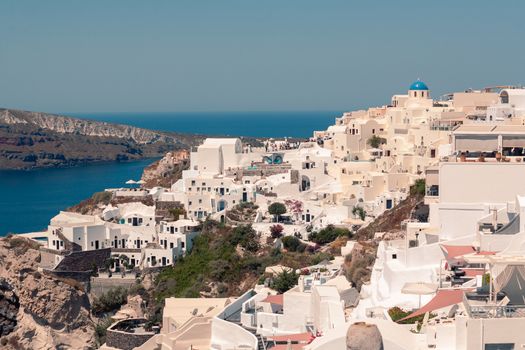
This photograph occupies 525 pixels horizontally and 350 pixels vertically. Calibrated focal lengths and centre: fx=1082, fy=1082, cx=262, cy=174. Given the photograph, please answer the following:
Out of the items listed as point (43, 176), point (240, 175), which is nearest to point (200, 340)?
point (240, 175)

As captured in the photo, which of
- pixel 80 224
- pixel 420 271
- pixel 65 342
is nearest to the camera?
pixel 420 271

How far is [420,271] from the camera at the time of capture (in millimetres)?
15680

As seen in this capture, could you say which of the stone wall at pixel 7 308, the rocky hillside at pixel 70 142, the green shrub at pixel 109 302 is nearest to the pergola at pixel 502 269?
the stone wall at pixel 7 308

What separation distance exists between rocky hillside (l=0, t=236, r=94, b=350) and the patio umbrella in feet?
44.9

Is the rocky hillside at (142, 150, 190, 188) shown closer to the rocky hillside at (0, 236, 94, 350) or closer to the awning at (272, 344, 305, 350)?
the rocky hillside at (0, 236, 94, 350)

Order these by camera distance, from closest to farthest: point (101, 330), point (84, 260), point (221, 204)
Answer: point (101, 330), point (84, 260), point (221, 204)

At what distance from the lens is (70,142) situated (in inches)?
4884

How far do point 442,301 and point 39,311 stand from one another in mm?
17148

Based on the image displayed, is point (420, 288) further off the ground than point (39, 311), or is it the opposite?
point (420, 288)

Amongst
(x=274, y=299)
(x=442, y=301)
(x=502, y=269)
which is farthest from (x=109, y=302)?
(x=502, y=269)

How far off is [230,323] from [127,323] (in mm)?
6560

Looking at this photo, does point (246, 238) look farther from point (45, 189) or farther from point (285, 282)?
point (45, 189)

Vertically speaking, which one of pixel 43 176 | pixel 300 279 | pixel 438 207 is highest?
pixel 438 207

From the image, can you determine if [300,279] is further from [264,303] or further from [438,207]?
[438,207]
